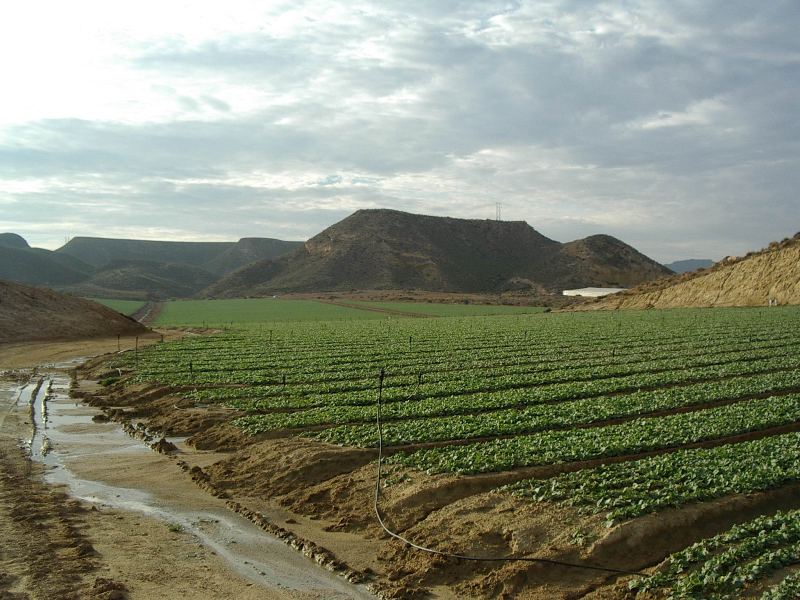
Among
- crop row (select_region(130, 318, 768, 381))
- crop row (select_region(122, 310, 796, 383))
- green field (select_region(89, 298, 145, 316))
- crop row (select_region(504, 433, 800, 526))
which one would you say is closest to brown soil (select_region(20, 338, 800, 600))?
crop row (select_region(504, 433, 800, 526))

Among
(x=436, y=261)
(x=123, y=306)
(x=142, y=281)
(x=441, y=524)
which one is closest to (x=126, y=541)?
(x=441, y=524)

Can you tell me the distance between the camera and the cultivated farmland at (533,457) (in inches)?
313

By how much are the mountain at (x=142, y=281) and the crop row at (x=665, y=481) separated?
141 metres

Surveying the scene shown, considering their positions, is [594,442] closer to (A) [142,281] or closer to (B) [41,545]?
(B) [41,545]

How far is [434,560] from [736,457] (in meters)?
5.88

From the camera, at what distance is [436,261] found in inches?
5846

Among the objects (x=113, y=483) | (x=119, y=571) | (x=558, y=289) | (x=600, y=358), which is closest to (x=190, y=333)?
(x=600, y=358)

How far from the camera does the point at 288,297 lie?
127 m

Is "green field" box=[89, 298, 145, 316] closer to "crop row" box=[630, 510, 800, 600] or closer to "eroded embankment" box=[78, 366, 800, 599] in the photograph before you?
"eroded embankment" box=[78, 366, 800, 599]

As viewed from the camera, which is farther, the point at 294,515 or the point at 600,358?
the point at 600,358

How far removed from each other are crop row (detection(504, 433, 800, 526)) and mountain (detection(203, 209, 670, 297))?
123611 millimetres

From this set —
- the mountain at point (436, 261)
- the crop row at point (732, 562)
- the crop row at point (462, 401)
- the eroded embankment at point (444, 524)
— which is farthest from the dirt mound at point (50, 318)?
the mountain at point (436, 261)

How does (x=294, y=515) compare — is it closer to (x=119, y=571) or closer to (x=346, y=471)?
(x=346, y=471)

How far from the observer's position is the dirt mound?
46562mm
